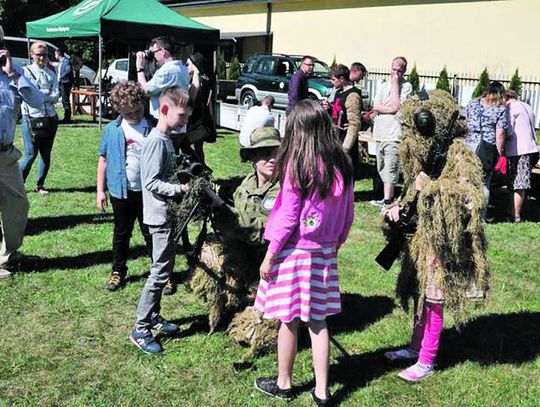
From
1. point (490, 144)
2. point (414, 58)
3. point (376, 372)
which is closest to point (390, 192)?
point (490, 144)

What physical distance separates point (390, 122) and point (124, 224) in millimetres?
3841

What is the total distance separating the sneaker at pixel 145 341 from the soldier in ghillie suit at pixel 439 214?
5.31 feet

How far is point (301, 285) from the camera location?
308cm

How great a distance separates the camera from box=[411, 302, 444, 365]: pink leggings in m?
3.49

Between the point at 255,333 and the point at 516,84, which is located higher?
the point at 516,84

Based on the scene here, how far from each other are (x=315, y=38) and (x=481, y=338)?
2334 cm

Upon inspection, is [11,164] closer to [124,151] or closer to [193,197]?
[124,151]

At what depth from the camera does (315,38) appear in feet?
85.2

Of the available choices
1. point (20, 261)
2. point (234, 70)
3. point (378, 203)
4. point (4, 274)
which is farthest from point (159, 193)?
point (234, 70)

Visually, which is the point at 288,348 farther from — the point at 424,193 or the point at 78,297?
the point at 78,297

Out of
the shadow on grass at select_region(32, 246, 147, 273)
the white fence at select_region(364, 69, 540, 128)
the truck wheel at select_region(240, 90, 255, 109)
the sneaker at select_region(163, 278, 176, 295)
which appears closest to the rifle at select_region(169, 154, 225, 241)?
the sneaker at select_region(163, 278, 176, 295)

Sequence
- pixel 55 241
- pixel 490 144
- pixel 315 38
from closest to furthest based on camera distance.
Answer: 1. pixel 55 241
2. pixel 490 144
3. pixel 315 38

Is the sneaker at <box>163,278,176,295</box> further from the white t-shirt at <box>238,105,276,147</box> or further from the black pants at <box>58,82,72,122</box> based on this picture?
the black pants at <box>58,82,72,122</box>

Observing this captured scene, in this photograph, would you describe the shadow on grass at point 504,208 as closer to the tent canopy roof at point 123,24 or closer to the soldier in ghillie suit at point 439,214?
the soldier in ghillie suit at point 439,214
